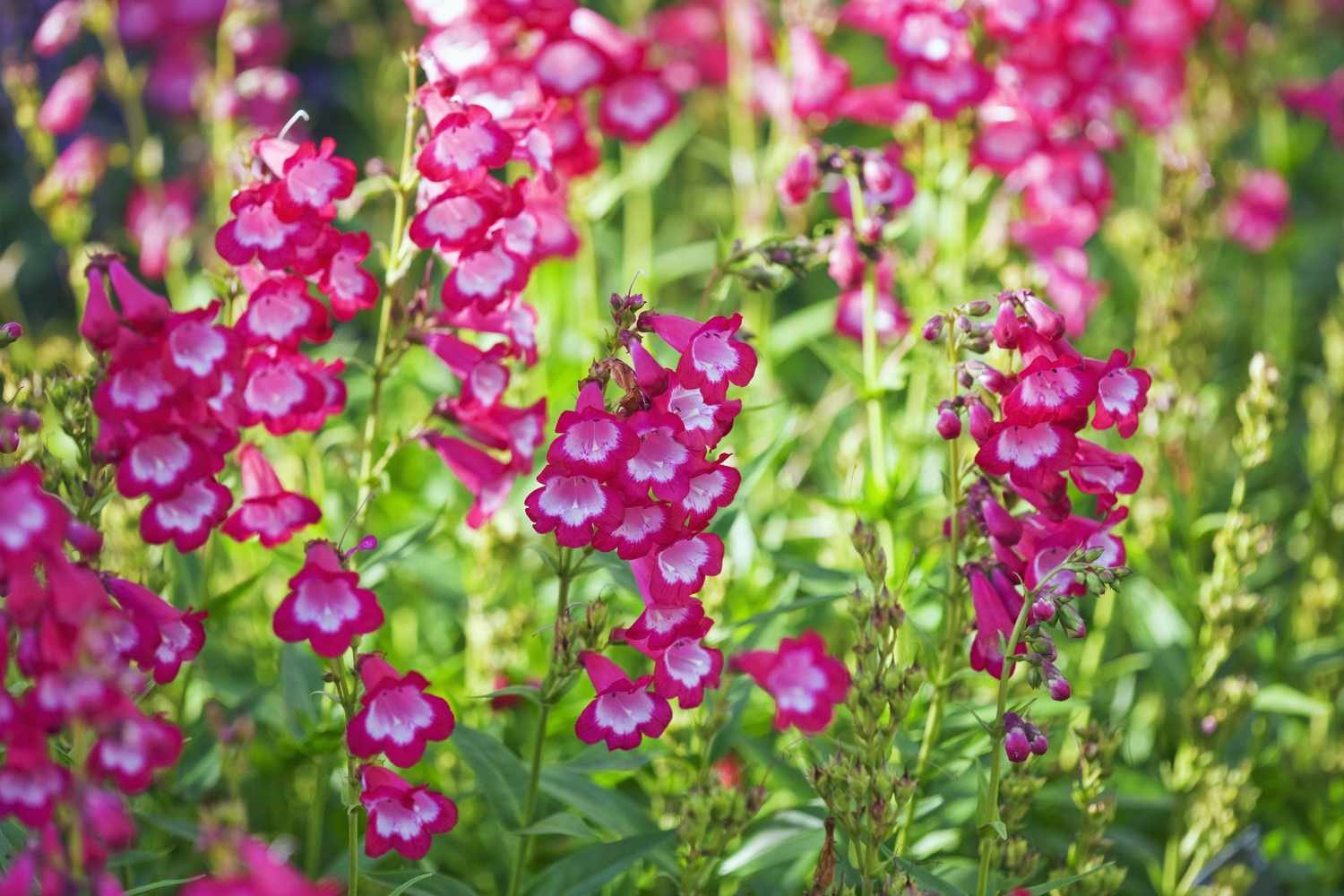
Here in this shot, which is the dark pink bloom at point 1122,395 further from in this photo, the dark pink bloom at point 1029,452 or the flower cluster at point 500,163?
the flower cluster at point 500,163

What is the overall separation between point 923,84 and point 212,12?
13.9 feet

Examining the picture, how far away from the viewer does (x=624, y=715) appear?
2475mm

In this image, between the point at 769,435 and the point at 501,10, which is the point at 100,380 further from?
the point at 769,435

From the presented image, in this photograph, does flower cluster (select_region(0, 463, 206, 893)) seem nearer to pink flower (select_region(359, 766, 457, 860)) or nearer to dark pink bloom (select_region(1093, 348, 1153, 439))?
pink flower (select_region(359, 766, 457, 860))

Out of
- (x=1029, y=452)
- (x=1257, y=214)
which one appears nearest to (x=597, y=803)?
(x=1029, y=452)

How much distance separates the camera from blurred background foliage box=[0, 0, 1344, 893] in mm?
3150

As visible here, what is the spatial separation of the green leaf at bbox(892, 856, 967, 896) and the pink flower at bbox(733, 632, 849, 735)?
60cm

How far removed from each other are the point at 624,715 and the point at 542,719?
22cm

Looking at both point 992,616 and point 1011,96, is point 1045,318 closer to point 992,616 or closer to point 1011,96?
point 992,616

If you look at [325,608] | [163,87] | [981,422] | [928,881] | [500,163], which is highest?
[500,163]

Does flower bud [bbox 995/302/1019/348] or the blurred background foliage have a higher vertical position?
flower bud [bbox 995/302/1019/348]

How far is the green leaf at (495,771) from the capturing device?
A: 2.89m

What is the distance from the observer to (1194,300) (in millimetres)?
4207

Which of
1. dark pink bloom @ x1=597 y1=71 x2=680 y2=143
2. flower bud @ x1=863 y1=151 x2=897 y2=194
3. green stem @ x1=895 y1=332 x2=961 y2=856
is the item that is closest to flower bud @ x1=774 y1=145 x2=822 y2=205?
flower bud @ x1=863 y1=151 x2=897 y2=194
